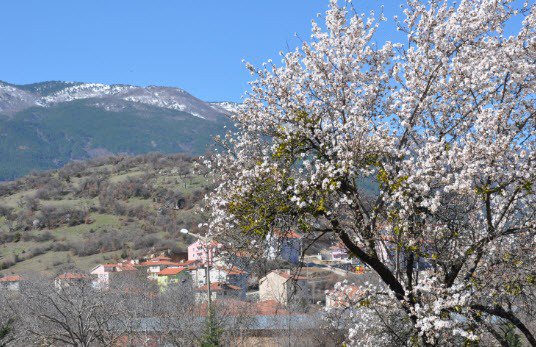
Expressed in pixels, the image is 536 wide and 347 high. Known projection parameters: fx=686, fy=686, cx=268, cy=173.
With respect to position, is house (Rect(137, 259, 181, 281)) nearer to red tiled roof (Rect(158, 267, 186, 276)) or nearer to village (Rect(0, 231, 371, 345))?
village (Rect(0, 231, 371, 345))

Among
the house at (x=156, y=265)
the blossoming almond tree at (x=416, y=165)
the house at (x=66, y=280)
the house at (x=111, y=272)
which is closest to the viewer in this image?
the blossoming almond tree at (x=416, y=165)

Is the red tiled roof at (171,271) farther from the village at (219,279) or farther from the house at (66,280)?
the house at (66,280)

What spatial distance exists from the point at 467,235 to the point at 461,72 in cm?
217

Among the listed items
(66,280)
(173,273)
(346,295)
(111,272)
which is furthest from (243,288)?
(346,295)

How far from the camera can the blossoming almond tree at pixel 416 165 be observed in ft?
27.7

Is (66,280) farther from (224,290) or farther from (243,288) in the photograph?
(224,290)

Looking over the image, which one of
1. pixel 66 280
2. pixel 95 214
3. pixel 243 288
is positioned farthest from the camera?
pixel 95 214

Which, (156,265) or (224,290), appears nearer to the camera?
(224,290)

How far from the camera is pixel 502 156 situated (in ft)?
26.8

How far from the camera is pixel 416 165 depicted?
342 inches

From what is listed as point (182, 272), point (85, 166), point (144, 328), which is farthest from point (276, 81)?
point (85, 166)

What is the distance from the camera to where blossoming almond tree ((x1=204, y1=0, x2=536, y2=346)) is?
8.45 metres

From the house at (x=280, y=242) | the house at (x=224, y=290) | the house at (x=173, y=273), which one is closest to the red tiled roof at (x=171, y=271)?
the house at (x=173, y=273)

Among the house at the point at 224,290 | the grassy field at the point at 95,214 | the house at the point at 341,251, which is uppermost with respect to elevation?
the grassy field at the point at 95,214
